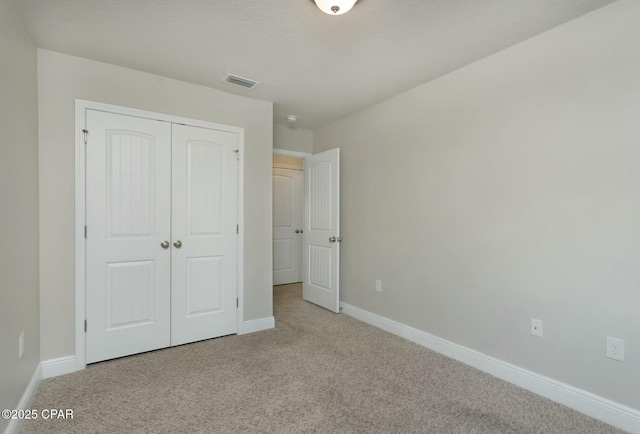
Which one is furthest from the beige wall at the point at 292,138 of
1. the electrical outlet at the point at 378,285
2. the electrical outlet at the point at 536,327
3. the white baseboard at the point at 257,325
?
the electrical outlet at the point at 536,327

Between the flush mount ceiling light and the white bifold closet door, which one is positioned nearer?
the flush mount ceiling light

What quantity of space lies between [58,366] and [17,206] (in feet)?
4.39

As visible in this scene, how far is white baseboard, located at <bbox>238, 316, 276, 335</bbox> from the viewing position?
326cm

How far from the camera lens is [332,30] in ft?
6.91

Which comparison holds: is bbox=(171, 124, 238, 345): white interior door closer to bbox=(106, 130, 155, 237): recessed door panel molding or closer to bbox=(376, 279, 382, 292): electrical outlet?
bbox=(106, 130, 155, 237): recessed door panel molding

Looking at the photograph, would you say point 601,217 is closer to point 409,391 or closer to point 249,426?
point 409,391

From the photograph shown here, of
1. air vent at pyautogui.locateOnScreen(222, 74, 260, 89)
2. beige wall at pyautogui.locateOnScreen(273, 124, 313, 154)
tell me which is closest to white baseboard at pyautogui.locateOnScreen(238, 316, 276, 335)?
beige wall at pyautogui.locateOnScreen(273, 124, 313, 154)

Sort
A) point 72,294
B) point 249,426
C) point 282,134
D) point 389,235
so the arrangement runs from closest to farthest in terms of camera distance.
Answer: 1. point 249,426
2. point 72,294
3. point 389,235
4. point 282,134

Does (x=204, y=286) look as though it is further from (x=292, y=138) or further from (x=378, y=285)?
(x=292, y=138)

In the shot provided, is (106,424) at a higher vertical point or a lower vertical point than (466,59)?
lower

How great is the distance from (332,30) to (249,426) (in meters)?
2.57

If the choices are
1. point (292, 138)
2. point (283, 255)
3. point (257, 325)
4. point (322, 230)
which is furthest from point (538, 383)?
point (283, 255)

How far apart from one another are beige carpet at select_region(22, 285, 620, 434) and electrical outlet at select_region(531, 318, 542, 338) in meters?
0.42

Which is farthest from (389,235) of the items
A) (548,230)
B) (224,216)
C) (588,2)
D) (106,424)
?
(106,424)
